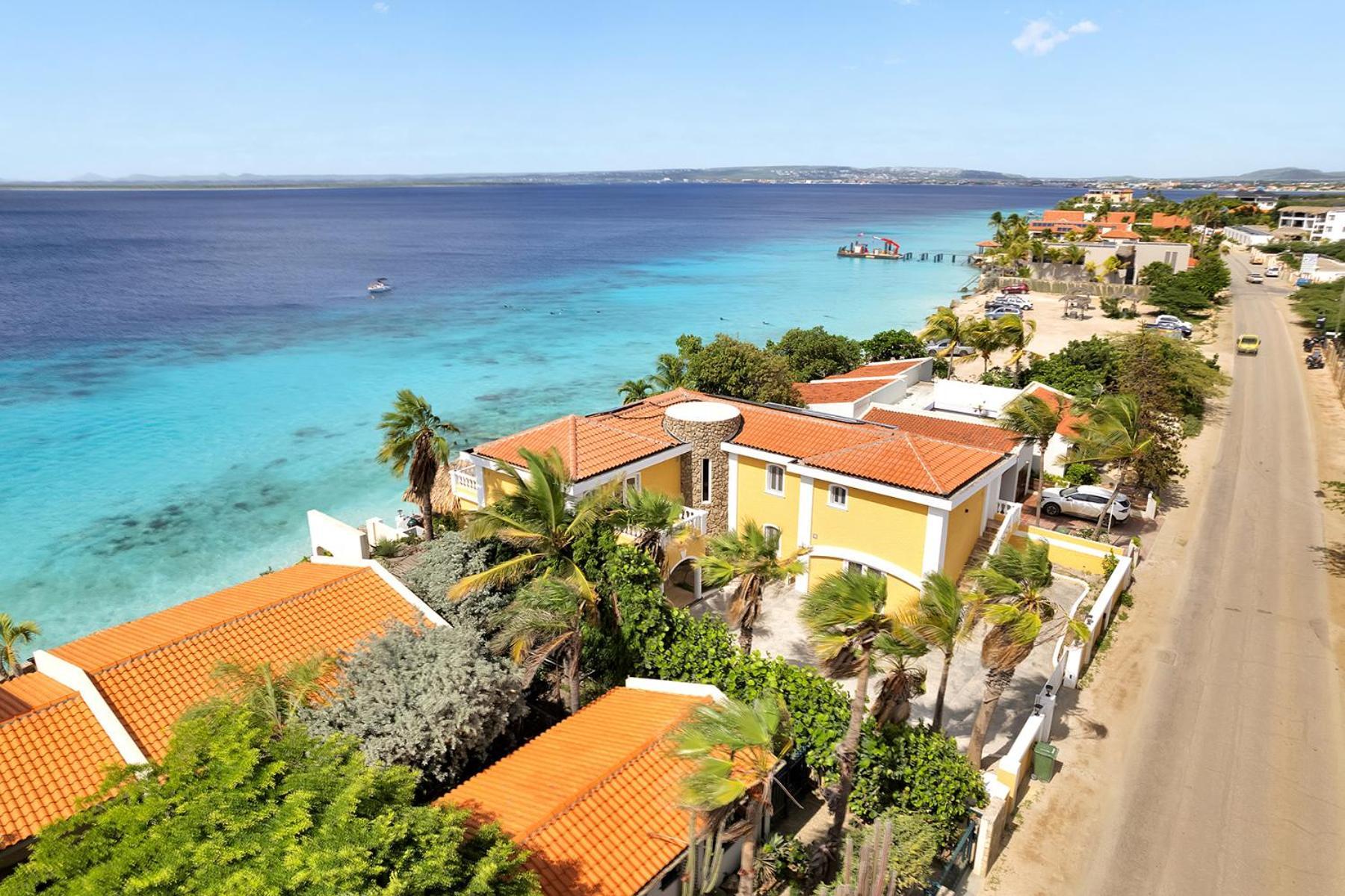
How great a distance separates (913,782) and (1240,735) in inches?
334

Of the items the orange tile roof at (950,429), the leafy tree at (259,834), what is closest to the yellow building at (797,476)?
the orange tile roof at (950,429)

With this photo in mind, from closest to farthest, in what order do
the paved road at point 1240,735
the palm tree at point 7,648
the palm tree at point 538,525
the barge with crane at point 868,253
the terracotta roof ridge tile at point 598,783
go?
1. the terracotta roof ridge tile at point 598,783
2. the paved road at point 1240,735
3. the palm tree at point 538,525
4. the palm tree at point 7,648
5. the barge with crane at point 868,253

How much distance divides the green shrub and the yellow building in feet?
18.9

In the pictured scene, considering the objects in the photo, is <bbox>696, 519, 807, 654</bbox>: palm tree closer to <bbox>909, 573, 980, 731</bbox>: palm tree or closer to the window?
<bbox>909, 573, 980, 731</bbox>: palm tree

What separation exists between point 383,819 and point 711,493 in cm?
1526

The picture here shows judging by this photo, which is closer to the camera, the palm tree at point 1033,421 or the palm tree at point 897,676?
the palm tree at point 897,676

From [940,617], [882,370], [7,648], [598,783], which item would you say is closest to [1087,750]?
[940,617]

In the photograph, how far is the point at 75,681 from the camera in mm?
13281

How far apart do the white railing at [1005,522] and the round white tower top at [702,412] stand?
7986mm

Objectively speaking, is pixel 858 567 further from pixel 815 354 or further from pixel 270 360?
pixel 270 360

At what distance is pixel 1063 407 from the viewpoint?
31.6 meters

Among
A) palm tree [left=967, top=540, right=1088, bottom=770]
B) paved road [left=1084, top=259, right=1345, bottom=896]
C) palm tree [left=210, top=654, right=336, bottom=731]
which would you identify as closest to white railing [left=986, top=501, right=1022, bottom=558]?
paved road [left=1084, top=259, right=1345, bottom=896]

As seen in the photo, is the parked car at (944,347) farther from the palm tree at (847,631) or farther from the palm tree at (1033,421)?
the palm tree at (847,631)

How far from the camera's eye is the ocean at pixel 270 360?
29.9 m
